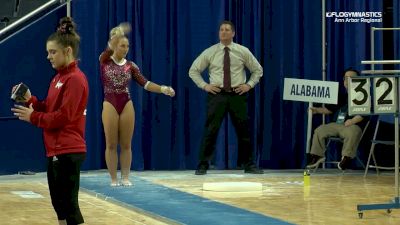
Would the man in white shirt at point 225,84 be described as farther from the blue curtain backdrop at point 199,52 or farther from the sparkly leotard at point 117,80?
the sparkly leotard at point 117,80

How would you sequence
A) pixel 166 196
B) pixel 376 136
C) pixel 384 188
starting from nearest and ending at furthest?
pixel 166 196
pixel 384 188
pixel 376 136

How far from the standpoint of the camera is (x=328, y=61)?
11586 mm

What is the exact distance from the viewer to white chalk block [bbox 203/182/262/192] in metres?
9.35

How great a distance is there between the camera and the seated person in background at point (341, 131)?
10961mm

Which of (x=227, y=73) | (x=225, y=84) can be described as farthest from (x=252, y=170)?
(x=227, y=73)

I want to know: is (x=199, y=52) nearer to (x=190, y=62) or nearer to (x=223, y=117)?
(x=190, y=62)

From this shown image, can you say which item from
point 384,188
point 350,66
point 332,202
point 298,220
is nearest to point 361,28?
point 350,66

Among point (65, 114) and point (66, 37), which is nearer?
point (65, 114)

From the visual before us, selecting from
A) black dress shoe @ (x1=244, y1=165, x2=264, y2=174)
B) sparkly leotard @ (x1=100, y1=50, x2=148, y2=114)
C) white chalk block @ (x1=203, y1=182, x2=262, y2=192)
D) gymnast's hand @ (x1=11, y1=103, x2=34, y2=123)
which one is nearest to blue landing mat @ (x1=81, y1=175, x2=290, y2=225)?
white chalk block @ (x1=203, y1=182, x2=262, y2=192)

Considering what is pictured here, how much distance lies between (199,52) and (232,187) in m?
2.48

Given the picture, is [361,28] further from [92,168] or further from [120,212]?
[120,212]

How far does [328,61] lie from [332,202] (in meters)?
3.30

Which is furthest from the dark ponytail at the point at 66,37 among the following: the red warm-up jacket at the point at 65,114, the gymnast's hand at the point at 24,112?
the gymnast's hand at the point at 24,112

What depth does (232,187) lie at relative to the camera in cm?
937
